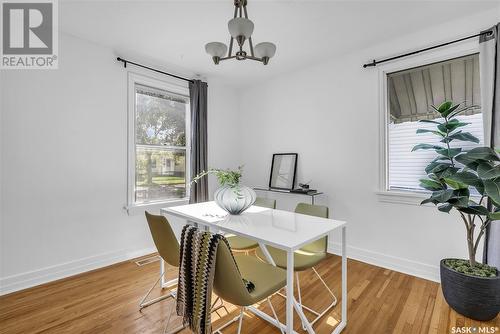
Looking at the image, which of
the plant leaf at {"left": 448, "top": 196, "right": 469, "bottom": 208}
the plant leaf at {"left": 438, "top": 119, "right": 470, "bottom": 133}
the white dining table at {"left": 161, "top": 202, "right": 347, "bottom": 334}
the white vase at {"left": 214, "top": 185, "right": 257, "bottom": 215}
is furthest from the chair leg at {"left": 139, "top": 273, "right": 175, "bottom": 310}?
the plant leaf at {"left": 438, "top": 119, "right": 470, "bottom": 133}

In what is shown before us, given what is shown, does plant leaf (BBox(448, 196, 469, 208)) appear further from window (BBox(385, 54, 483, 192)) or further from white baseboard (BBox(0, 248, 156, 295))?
white baseboard (BBox(0, 248, 156, 295))

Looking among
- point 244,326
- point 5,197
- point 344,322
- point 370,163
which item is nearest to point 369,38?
point 370,163

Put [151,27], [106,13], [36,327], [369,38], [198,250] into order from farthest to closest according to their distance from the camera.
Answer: [369,38] < [151,27] < [106,13] < [36,327] < [198,250]

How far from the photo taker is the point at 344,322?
182cm

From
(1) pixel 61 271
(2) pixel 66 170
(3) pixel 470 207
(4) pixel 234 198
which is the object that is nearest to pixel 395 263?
(3) pixel 470 207

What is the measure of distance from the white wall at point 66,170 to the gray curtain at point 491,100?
3.57 meters

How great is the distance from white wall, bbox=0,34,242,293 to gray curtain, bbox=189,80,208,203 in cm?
84

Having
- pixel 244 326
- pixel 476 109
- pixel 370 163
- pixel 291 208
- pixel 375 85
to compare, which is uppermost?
pixel 375 85

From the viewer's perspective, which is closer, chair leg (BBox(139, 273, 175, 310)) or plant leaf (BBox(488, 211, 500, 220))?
plant leaf (BBox(488, 211, 500, 220))

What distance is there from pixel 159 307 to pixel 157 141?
207 centimetres

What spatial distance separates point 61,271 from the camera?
254 centimetres

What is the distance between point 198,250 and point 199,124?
253 cm

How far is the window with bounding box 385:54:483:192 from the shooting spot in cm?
236

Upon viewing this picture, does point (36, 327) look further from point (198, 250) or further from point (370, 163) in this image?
point (370, 163)
